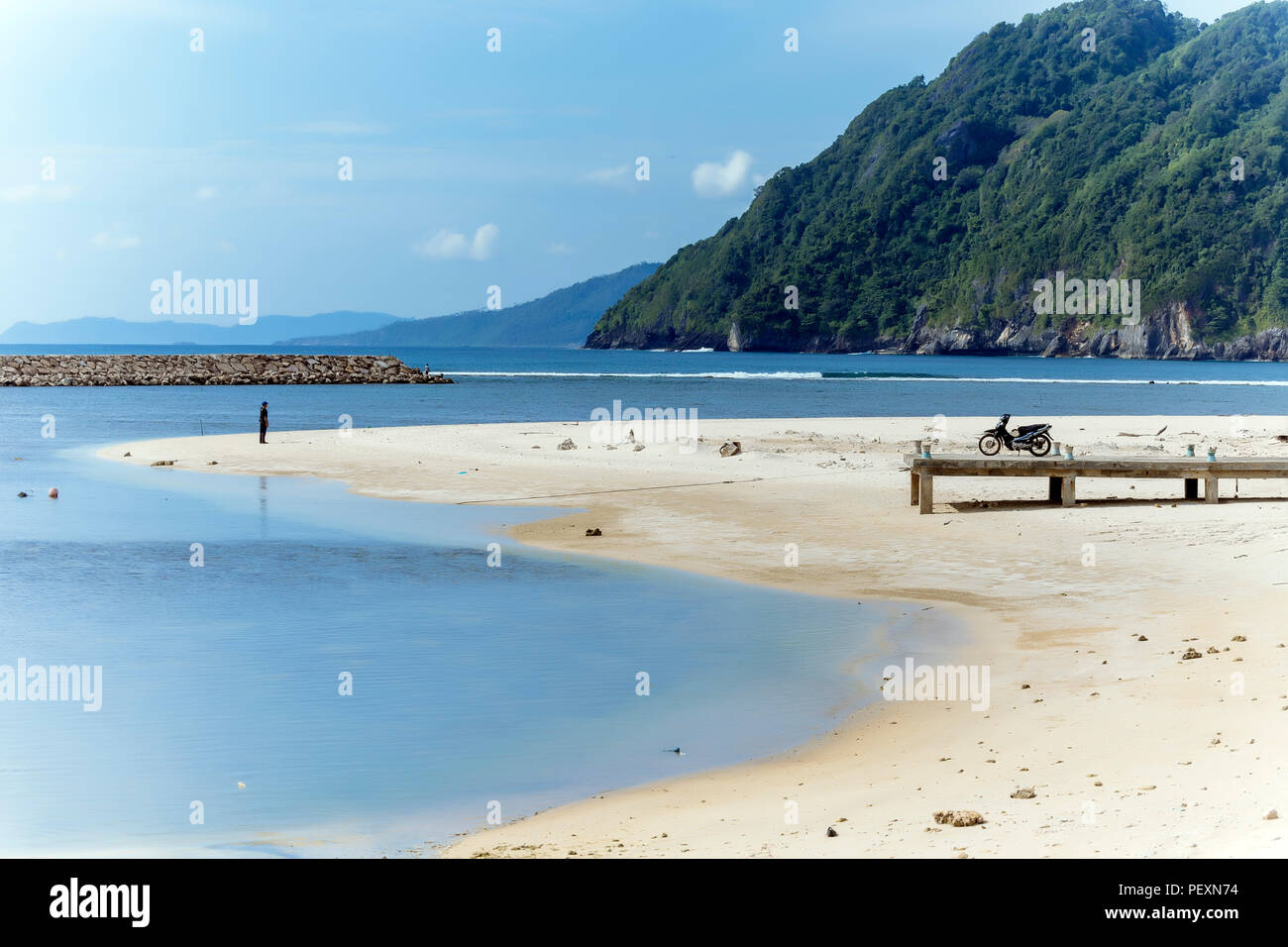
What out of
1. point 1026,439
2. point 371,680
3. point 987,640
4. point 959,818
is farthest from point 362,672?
point 1026,439

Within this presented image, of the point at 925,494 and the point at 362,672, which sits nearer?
the point at 362,672

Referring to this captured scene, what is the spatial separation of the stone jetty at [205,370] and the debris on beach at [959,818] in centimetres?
9512

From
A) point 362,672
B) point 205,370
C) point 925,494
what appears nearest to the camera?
point 362,672

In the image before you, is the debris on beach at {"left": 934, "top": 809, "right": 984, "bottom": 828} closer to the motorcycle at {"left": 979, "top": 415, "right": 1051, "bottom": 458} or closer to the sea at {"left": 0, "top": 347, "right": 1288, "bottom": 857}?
the sea at {"left": 0, "top": 347, "right": 1288, "bottom": 857}

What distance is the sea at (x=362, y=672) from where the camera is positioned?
Answer: 28.1 feet

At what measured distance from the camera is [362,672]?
40.5 ft

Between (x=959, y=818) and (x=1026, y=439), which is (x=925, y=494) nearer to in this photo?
(x=1026, y=439)

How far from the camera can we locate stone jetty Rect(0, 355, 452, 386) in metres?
97.7

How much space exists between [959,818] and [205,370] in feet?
335

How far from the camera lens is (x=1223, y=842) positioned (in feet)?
19.6

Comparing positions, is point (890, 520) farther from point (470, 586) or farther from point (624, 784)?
point (624, 784)

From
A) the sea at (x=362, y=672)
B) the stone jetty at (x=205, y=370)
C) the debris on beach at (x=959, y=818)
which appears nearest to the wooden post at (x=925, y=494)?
the sea at (x=362, y=672)

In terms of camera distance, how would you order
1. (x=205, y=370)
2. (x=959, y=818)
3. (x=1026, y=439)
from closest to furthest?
(x=959, y=818)
(x=1026, y=439)
(x=205, y=370)

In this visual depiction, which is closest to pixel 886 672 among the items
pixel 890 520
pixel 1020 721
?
pixel 1020 721
